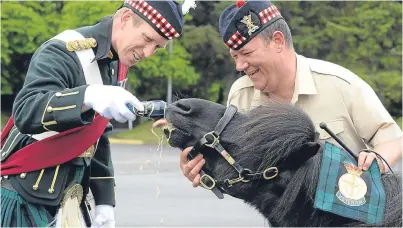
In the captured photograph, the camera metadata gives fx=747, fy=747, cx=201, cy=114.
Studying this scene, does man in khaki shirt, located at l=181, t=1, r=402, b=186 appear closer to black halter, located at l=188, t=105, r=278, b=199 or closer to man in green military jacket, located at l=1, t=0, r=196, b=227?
man in green military jacket, located at l=1, t=0, r=196, b=227

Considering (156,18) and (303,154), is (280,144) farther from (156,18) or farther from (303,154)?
(156,18)

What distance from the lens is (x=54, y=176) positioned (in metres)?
3.07

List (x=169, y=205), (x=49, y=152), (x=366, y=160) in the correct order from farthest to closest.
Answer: (x=169, y=205) < (x=49, y=152) < (x=366, y=160)

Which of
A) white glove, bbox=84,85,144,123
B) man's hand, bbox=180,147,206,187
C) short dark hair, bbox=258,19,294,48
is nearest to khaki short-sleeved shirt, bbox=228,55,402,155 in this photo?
short dark hair, bbox=258,19,294,48

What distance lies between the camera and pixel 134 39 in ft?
10.1

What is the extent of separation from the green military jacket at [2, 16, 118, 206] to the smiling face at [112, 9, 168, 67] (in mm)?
61

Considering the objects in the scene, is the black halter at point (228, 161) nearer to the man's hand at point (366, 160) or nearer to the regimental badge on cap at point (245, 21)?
the man's hand at point (366, 160)

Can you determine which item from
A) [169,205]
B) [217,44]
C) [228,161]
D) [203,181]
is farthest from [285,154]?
[217,44]

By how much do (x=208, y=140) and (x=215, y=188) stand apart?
189mm

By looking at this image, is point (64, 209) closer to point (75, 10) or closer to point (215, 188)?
point (215, 188)

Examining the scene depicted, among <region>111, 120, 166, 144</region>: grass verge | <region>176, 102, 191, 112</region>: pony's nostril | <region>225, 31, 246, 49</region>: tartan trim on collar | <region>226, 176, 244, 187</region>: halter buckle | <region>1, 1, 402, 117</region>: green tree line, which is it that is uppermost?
<region>225, 31, 246, 49</region>: tartan trim on collar

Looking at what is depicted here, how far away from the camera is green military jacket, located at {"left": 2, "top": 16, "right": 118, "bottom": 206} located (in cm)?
270

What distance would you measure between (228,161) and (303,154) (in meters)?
0.28

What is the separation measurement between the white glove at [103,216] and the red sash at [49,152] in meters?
0.50
